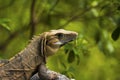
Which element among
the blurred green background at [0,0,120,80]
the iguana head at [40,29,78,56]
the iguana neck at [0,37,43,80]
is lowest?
the iguana neck at [0,37,43,80]

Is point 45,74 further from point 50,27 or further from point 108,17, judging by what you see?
point 50,27

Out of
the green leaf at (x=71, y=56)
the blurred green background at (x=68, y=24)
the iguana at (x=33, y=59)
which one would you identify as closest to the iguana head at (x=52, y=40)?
the iguana at (x=33, y=59)

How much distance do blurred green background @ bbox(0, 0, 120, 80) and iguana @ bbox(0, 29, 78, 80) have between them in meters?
2.20

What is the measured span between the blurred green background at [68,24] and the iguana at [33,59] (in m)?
2.20

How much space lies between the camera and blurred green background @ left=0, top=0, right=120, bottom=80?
18.6 ft

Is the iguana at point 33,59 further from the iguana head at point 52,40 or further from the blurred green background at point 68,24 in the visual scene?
the blurred green background at point 68,24

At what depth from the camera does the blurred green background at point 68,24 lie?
566 centimetres

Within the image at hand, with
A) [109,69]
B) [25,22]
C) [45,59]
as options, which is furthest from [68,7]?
[45,59]

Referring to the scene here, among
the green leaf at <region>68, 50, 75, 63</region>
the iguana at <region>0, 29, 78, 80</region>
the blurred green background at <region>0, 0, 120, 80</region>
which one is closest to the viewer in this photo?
the iguana at <region>0, 29, 78, 80</region>

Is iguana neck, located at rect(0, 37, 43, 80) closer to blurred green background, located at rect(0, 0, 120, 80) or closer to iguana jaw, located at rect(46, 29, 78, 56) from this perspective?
iguana jaw, located at rect(46, 29, 78, 56)

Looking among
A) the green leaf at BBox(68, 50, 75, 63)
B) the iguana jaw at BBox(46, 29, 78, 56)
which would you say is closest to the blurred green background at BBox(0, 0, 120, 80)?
the green leaf at BBox(68, 50, 75, 63)

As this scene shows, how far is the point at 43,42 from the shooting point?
9.74 feet

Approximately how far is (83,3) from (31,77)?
9.40 ft

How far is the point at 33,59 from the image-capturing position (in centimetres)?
298
